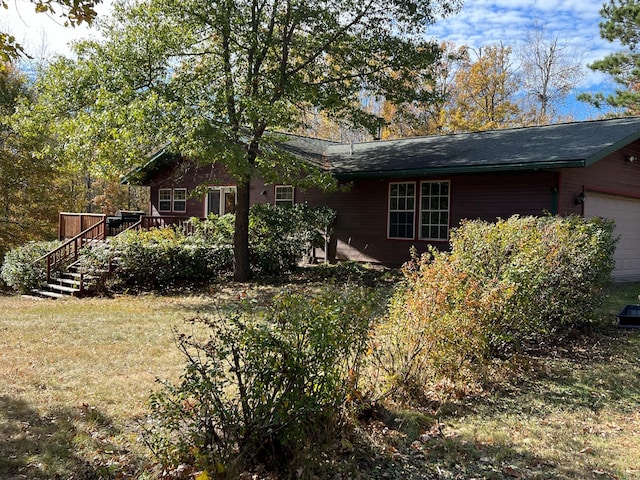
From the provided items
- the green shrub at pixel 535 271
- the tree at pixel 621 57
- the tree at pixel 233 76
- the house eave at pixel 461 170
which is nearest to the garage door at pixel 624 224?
the house eave at pixel 461 170

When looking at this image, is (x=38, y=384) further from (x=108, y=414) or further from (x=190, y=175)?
(x=190, y=175)

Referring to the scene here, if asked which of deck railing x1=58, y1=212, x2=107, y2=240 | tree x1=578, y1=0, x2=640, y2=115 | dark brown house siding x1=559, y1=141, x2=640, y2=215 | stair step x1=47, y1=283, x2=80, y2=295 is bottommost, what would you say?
stair step x1=47, y1=283, x2=80, y2=295

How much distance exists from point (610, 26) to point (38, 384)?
24.9m

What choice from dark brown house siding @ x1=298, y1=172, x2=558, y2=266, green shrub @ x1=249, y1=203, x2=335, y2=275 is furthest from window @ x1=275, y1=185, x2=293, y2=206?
green shrub @ x1=249, y1=203, x2=335, y2=275

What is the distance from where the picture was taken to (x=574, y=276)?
635cm

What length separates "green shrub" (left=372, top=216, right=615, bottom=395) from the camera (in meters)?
4.86

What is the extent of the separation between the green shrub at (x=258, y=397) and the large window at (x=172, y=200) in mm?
15869

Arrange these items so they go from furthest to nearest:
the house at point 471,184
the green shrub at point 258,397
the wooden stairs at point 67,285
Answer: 1. the wooden stairs at point 67,285
2. the house at point 471,184
3. the green shrub at point 258,397

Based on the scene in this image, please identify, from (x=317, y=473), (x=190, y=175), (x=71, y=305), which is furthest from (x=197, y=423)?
(x=190, y=175)

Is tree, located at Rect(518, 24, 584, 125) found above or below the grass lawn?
above

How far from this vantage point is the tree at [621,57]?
21203 millimetres

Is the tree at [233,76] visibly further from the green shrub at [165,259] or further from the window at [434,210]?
the window at [434,210]

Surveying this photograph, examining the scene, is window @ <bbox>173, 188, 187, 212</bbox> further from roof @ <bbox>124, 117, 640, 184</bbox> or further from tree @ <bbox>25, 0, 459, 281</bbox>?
tree @ <bbox>25, 0, 459, 281</bbox>

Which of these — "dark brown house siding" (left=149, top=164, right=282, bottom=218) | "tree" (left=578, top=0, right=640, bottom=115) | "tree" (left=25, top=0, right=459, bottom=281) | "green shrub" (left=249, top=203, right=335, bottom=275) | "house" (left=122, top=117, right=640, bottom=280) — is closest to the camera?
"tree" (left=25, top=0, right=459, bottom=281)
